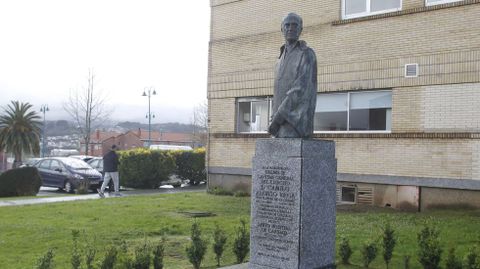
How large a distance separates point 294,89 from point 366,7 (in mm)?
9796

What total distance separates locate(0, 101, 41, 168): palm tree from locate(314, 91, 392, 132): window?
15.4m

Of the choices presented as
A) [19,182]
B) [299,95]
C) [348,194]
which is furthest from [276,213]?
[19,182]

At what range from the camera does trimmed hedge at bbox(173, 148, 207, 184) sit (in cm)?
2748

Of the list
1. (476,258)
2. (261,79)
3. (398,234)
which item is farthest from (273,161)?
Answer: (261,79)

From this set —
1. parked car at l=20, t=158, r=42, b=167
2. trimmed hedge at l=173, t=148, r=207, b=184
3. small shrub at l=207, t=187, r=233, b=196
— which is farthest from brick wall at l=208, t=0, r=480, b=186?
parked car at l=20, t=158, r=42, b=167

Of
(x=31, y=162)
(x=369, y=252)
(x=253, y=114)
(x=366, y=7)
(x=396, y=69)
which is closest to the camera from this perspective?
(x=369, y=252)

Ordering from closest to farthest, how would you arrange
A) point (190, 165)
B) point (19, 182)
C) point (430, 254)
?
1. point (430, 254)
2. point (19, 182)
3. point (190, 165)

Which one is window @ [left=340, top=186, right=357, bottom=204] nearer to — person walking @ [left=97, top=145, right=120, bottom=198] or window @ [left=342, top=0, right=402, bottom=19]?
window @ [left=342, top=0, right=402, bottom=19]

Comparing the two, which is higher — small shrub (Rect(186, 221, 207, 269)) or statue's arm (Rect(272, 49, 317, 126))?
statue's arm (Rect(272, 49, 317, 126))

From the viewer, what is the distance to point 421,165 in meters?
14.3

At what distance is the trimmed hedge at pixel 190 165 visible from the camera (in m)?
27.5

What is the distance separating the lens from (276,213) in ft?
22.3

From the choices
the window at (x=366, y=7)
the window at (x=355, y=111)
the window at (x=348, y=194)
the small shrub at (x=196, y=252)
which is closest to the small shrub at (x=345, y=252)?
Answer: the small shrub at (x=196, y=252)

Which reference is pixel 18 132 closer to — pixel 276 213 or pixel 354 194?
pixel 354 194
